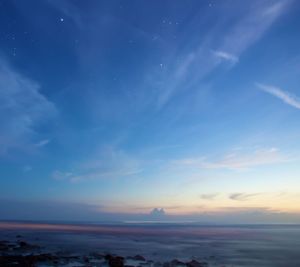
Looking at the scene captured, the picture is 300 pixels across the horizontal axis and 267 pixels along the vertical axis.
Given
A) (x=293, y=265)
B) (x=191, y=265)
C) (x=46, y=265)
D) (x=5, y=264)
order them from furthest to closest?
(x=293, y=265) < (x=191, y=265) < (x=46, y=265) < (x=5, y=264)

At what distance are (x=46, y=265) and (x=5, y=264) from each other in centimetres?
451

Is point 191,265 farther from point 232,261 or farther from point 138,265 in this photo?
point 232,261

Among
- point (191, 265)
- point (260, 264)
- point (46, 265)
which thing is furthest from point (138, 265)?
point (260, 264)

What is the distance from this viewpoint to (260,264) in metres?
44.7

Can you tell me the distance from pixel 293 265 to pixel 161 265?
1979 centimetres

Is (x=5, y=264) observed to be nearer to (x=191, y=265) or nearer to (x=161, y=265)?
(x=161, y=265)

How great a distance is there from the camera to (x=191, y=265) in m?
38.2

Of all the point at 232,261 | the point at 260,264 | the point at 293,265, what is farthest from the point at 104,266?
the point at 293,265

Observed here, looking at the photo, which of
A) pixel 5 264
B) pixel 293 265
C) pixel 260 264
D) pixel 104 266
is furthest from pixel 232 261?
pixel 5 264

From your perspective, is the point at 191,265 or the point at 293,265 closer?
the point at 191,265

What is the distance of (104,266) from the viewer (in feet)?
117

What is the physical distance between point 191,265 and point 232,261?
1077cm

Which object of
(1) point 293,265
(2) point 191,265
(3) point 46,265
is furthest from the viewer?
(1) point 293,265

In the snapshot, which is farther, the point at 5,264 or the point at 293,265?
the point at 293,265
